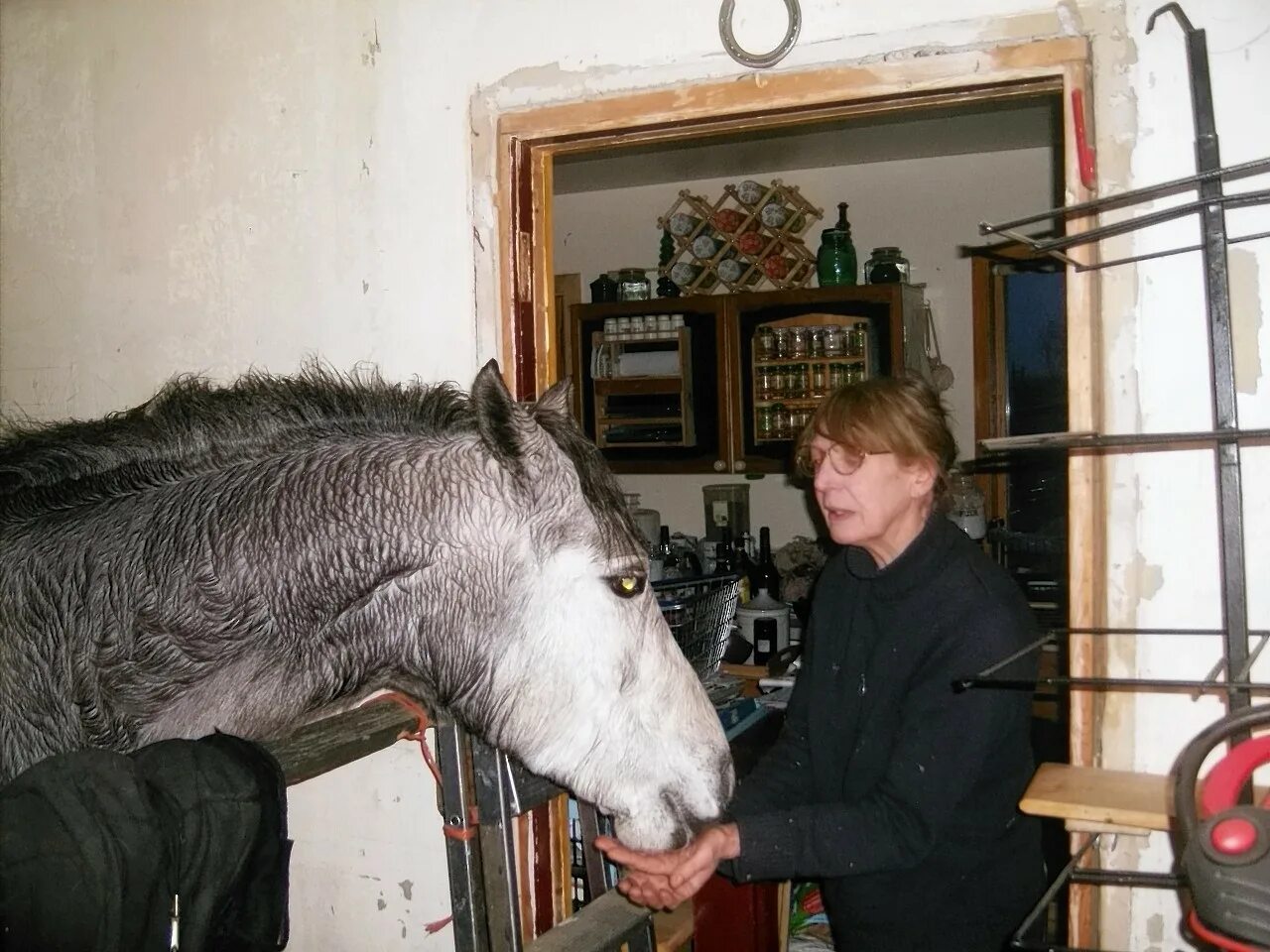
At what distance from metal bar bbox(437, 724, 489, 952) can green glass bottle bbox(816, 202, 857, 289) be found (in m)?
3.16

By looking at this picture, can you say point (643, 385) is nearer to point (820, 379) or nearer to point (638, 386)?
point (638, 386)

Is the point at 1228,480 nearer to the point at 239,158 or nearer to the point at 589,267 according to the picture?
the point at 239,158

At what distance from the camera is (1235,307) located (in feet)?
3.80

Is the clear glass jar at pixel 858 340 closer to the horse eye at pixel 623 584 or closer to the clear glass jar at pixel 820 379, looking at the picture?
the clear glass jar at pixel 820 379

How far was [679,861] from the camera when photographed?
3.92 ft

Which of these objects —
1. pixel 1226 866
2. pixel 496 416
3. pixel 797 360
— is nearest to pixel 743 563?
pixel 797 360

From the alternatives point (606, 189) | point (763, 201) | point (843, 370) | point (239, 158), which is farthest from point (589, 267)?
point (239, 158)

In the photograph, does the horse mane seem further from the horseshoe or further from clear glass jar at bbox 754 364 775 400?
clear glass jar at bbox 754 364 775 400

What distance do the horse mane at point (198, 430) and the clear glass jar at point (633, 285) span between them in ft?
10.8

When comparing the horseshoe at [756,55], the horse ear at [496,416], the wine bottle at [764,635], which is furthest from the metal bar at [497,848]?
the wine bottle at [764,635]

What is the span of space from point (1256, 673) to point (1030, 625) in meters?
0.29

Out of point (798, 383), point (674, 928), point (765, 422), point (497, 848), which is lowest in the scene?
point (674, 928)

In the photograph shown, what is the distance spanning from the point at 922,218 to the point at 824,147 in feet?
2.09

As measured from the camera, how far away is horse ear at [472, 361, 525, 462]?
104 centimetres
